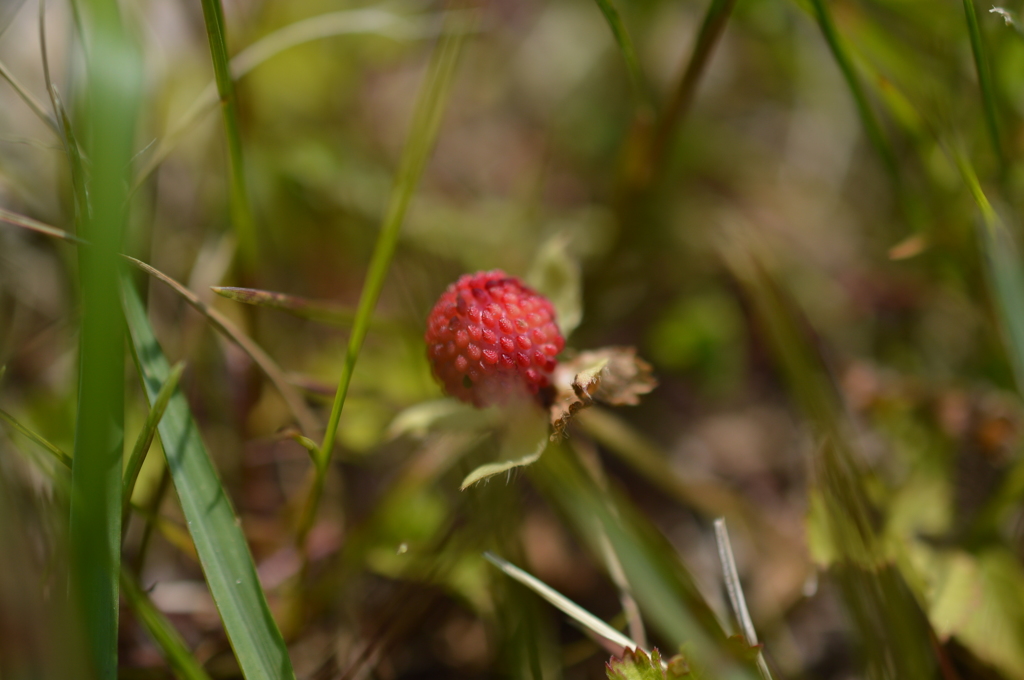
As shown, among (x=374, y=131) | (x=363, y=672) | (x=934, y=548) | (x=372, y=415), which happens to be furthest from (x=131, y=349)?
(x=934, y=548)

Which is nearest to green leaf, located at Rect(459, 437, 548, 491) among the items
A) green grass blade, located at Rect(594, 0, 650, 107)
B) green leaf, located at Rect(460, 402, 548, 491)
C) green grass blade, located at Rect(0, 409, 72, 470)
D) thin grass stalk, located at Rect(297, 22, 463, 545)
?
green leaf, located at Rect(460, 402, 548, 491)

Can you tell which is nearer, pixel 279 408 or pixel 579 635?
pixel 579 635

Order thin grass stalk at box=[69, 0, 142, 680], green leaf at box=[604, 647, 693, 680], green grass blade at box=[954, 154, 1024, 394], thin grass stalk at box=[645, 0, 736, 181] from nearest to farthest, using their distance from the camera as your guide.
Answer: thin grass stalk at box=[69, 0, 142, 680], green leaf at box=[604, 647, 693, 680], green grass blade at box=[954, 154, 1024, 394], thin grass stalk at box=[645, 0, 736, 181]

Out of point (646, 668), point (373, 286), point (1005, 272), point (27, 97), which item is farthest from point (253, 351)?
point (1005, 272)

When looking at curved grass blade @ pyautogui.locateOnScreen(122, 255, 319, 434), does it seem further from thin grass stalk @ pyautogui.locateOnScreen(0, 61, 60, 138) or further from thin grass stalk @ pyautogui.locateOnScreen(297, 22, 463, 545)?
thin grass stalk @ pyautogui.locateOnScreen(0, 61, 60, 138)

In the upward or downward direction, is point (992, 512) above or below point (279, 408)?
below

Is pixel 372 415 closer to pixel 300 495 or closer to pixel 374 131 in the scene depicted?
pixel 300 495
